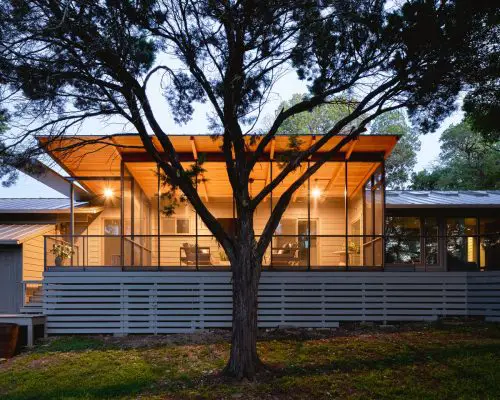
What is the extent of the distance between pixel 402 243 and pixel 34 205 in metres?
11.3

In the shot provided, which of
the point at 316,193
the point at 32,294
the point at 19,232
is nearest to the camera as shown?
the point at 32,294

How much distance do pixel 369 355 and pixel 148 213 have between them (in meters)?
8.74

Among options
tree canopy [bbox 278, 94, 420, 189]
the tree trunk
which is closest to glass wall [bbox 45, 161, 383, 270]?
the tree trunk

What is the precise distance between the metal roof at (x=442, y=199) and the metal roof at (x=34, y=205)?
382 inches

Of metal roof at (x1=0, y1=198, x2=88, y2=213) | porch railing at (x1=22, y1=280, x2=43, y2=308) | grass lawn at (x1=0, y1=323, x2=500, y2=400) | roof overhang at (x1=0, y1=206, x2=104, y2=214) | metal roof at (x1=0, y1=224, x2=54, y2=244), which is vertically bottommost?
grass lawn at (x1=0, y1=323, x2=500, y2=400)

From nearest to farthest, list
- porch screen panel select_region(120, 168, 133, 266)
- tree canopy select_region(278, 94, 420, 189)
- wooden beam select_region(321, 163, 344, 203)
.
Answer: porch screen panel select_region(120, 168, 133, 266) < wooden beam select_region(321, 163, 344, 203) < tree canopy select_region(278, 94, 420, 189)

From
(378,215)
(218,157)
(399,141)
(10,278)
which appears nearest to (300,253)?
(378,215)

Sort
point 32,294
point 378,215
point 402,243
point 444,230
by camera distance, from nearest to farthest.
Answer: point 378,215 → point 32,294 → point 402,243 → point 444,230

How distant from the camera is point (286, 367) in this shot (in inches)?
371

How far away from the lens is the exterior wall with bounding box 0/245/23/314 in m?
15.9

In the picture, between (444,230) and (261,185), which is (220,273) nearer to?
(261,185)

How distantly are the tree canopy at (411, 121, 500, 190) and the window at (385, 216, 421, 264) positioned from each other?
449 inches

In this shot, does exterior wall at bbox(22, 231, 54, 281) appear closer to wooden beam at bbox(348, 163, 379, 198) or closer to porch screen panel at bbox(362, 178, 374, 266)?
porch screen panel at bbox(362, 178, 374, 266)

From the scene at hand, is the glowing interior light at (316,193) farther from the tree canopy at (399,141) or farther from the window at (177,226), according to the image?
the tree canopy at (399,141)
